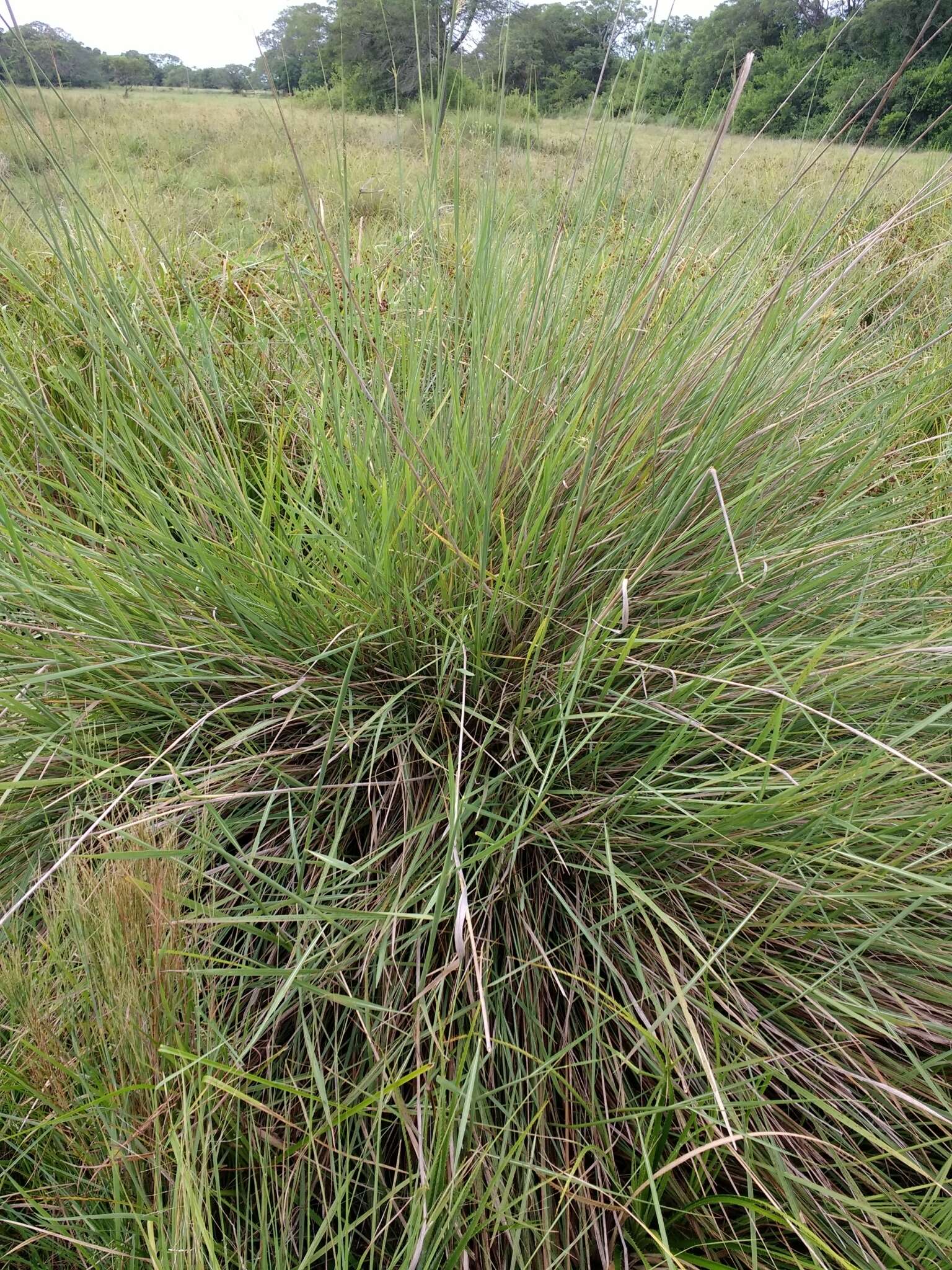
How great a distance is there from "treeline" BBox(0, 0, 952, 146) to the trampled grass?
14 cm

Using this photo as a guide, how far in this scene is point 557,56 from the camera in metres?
1.32

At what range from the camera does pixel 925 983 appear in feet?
2.70

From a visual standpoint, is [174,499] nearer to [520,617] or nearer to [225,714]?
[225,714]

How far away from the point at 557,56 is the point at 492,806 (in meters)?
1.26

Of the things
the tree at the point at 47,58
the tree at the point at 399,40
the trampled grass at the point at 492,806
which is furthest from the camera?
the tree at the point at 399,40

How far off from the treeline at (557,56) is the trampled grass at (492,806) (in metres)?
0.14

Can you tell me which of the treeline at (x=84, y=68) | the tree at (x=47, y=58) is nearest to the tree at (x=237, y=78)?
the treeline at (x=84, y=68)

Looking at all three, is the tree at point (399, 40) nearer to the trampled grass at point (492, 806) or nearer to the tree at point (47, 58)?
the trampled grass at point (492, 806)

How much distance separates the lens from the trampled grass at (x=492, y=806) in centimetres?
71

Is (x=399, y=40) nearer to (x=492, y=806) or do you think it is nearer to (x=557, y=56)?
(x=557, y=56)

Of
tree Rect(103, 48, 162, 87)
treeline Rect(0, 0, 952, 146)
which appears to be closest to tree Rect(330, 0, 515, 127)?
treeline Rect(0, 0, 952, 146)

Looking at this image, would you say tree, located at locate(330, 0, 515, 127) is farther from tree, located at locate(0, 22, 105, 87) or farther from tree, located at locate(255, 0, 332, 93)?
tree, located at locate(0, 22, 105, 87)

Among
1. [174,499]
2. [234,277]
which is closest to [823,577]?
[174,499]

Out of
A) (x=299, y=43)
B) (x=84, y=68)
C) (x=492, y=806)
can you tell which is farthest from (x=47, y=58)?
(x=492, y=806)
